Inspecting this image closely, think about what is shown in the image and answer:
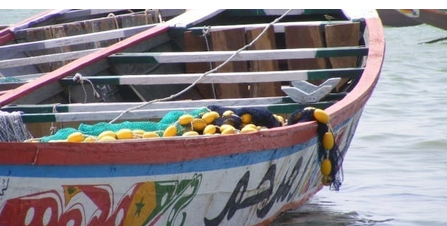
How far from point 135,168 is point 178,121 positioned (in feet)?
2.54

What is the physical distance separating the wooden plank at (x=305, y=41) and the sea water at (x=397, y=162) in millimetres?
929

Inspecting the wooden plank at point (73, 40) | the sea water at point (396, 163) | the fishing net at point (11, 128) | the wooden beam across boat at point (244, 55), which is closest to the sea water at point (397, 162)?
the sea water at point (396, 163)

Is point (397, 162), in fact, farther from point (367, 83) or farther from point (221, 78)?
point (221, 78)

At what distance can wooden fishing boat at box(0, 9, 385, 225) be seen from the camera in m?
4.36

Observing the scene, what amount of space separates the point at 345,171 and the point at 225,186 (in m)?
3.46

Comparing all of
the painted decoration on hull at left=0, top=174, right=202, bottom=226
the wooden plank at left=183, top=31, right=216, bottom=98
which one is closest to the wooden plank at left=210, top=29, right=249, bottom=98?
the wooden plank at left=183, top=31, right=216, bottom=98

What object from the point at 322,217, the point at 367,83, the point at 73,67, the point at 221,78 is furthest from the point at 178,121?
the point at 322,217

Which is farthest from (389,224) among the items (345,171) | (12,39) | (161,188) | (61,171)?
(12,39)

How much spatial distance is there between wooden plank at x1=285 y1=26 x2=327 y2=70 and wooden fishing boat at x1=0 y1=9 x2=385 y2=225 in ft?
0.03

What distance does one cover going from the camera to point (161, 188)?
4.62 metres

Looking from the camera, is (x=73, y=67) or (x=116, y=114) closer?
(x=116, y=114)

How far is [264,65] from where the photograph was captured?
7855 mm

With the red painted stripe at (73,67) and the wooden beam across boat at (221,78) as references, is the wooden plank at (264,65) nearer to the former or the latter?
the red painted stripe at (73,67)

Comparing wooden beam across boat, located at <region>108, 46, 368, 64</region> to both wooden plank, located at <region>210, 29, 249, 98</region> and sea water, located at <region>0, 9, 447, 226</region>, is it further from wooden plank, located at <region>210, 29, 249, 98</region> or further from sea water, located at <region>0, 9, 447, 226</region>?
sea water, located at <region>0, 9, 447, 226</region>
